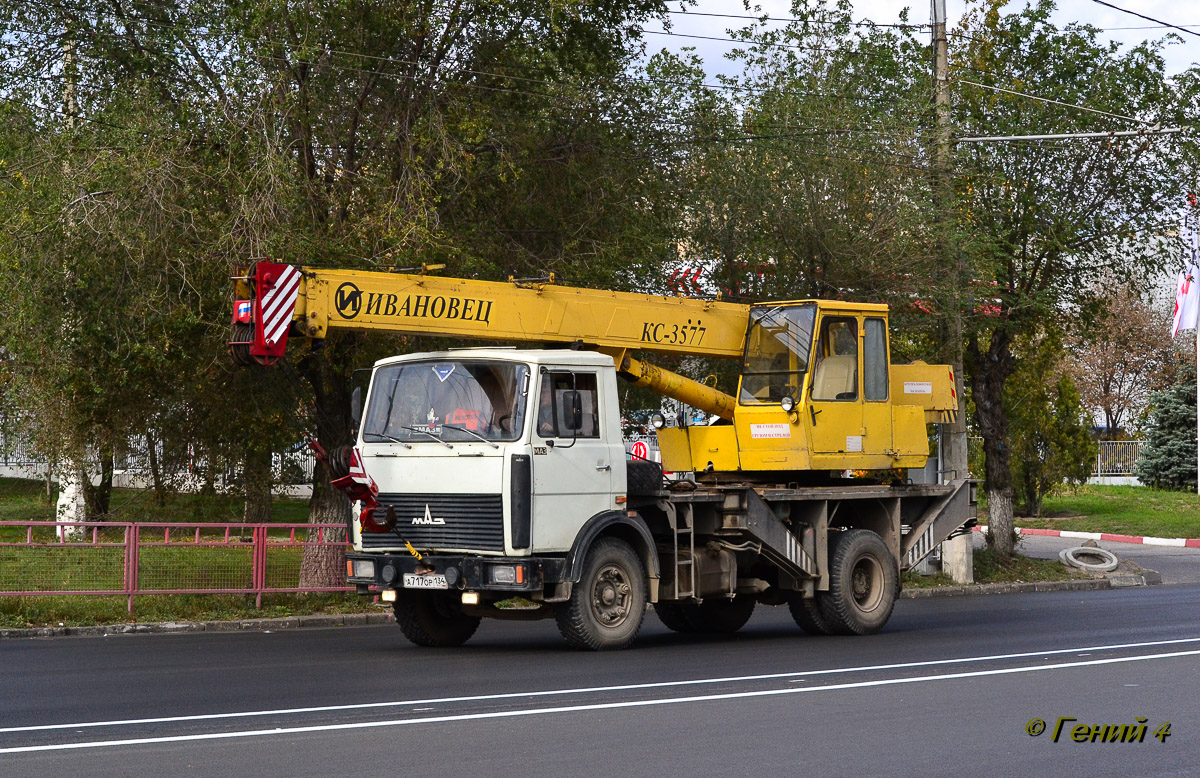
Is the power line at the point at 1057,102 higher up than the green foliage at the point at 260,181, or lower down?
higher up

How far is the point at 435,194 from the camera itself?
17.1 m

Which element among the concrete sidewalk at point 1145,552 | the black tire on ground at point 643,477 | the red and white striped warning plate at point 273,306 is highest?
the red and white striped warning plate at point 273,306

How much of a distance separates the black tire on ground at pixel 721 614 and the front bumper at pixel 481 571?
3.69 metres

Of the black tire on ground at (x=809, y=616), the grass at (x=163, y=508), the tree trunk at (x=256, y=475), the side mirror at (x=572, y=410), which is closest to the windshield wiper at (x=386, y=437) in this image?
the side mirror at (x=572, y=410)

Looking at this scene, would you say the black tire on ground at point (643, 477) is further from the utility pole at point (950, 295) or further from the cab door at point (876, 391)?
the utility pole at point (950, 295)

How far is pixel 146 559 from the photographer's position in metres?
16.7

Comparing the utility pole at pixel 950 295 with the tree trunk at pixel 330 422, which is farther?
the utility pole at pixel 950 295

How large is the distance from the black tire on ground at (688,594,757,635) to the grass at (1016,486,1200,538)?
21482 mm

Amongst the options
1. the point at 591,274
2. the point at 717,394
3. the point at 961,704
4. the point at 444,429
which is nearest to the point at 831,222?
the point at 591,274

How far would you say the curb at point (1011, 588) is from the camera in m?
22.1

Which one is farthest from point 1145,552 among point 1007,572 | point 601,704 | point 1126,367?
point 1126,367

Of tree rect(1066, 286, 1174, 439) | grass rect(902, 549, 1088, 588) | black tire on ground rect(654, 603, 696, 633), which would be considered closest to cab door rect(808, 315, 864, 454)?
black tire on ground rect(654, 603, 696, 633)

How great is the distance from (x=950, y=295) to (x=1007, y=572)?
5.82m

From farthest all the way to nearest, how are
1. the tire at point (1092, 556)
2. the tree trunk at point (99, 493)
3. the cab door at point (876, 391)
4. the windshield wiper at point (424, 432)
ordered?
the tire at point (1092, 556)
the tree trunk at point (99, 493)
the cab door at point (876, 391)
the windshield wiper at point (424, 432)
